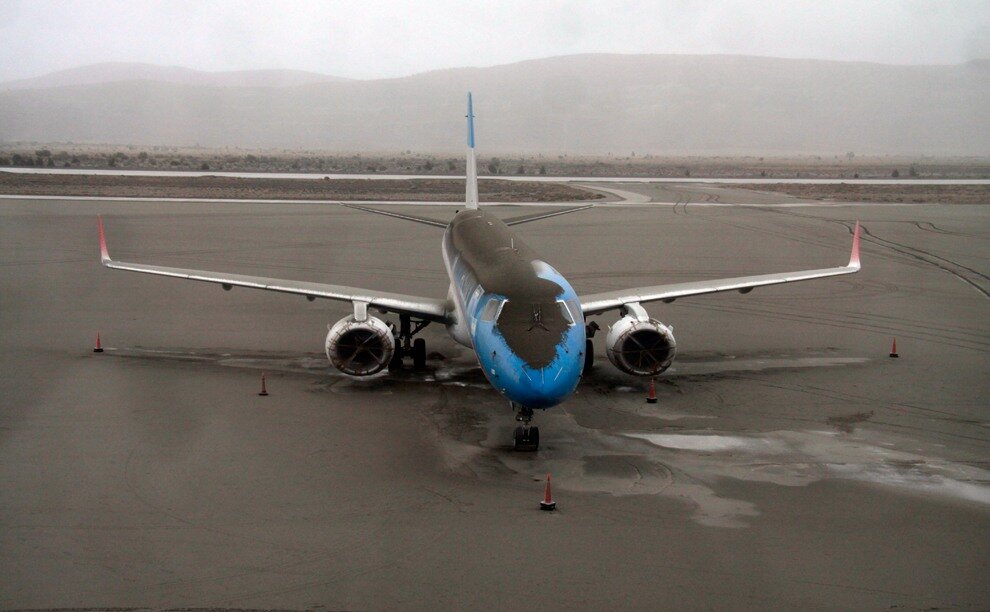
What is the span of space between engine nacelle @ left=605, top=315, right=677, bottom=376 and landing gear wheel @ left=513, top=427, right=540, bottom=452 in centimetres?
475

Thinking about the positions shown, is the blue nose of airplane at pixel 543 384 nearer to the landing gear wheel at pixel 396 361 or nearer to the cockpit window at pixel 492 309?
the cockpit window at pixel 492 309

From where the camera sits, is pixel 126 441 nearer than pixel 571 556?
No

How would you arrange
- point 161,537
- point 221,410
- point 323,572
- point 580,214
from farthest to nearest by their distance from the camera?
point 580,214, point 221,410, point 161,537, point 323,572

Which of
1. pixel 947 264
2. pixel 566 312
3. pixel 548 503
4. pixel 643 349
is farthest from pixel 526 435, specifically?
pixel 947 264

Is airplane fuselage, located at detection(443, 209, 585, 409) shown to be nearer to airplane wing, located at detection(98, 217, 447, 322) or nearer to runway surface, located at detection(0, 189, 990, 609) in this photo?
runway surface, located at detection(0, 189, 990, 609)

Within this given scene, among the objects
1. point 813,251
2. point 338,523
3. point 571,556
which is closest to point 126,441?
point 338,523

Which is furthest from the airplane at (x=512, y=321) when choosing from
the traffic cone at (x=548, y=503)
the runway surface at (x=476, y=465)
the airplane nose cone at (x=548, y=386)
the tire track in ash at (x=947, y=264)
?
the tire track in ash at (x=947, y=264)

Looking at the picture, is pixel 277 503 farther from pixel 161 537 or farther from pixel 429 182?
pixel 429 182

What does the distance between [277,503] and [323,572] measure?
106 inches

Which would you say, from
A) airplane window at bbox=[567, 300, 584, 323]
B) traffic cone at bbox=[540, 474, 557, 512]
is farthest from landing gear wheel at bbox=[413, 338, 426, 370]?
traffic cone at bbox=[540, 474, 557, 512]

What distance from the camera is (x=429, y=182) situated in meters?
90.9

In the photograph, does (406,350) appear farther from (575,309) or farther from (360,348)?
(575,309)

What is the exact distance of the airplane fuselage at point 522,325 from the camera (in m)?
16.0

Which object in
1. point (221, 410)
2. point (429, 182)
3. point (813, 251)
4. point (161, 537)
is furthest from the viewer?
point (429, 182)
